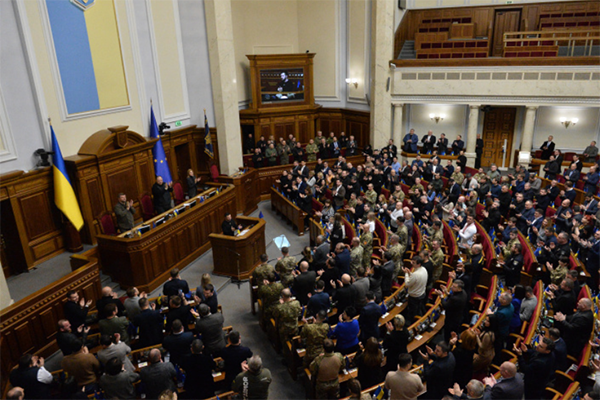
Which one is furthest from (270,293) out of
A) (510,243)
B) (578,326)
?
(510,243)

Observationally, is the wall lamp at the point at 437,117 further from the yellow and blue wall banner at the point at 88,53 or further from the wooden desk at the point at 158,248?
the yellow and blue wall banner at the point at 88,53

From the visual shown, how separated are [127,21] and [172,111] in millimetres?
2588

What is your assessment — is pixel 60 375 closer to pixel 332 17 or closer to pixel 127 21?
pixel 127 21

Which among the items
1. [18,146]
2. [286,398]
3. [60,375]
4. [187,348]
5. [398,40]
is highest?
[398,40]

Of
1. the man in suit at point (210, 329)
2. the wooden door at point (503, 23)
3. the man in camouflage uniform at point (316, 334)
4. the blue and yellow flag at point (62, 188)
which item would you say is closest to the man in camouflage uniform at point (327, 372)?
the man in camouflage uniform at point (316, 334)

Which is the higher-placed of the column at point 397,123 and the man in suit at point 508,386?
the column at point 397,123

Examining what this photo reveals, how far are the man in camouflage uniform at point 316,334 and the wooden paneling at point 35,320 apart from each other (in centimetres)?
399

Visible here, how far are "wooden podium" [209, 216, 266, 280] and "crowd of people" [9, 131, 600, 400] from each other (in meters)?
0.36

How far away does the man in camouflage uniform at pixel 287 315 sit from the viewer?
567 cm

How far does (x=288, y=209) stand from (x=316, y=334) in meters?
6.61

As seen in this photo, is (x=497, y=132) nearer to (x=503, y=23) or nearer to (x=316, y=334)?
(x=503, y=23)

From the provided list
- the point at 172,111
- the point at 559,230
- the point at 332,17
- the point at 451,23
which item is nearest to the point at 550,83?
the point at 451,23

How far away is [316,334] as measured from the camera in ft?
16.4

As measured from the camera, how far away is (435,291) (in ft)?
21.0
